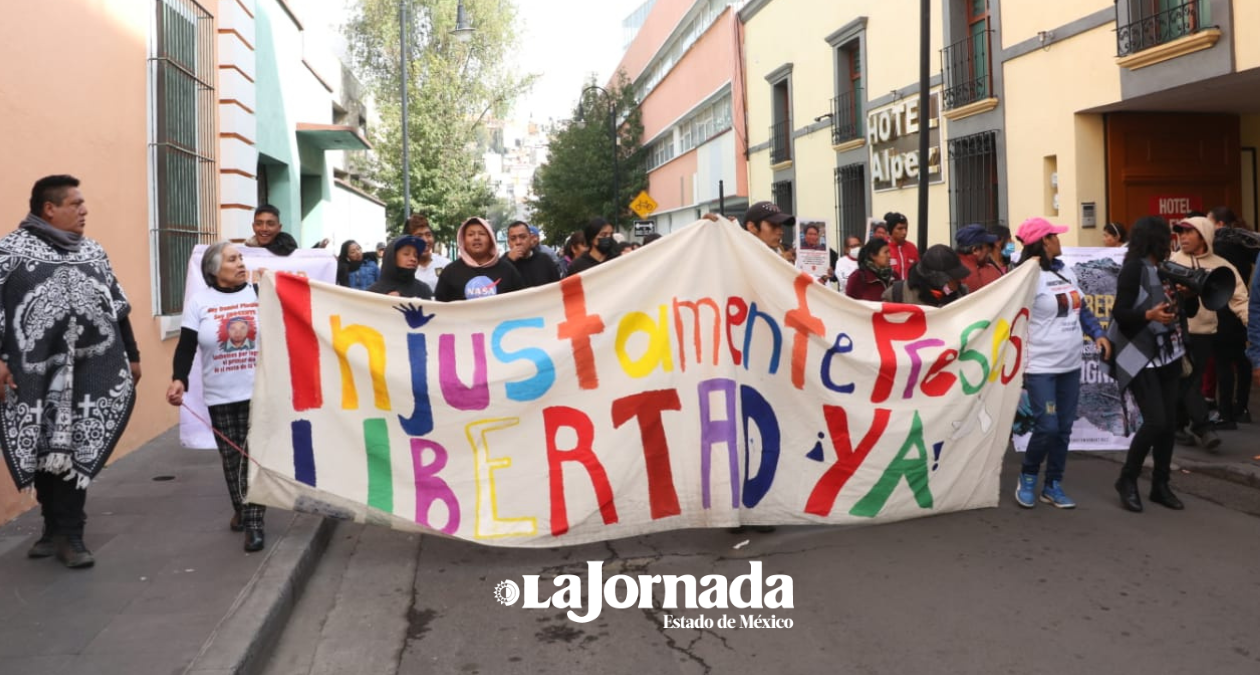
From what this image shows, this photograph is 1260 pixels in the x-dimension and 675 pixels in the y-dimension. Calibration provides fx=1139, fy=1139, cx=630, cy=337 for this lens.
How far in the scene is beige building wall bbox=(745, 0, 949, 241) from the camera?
57.5 ft

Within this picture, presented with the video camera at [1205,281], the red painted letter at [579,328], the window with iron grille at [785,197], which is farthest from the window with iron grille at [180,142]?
the window with iron grille at [785,197]

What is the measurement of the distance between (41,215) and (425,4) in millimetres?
39290

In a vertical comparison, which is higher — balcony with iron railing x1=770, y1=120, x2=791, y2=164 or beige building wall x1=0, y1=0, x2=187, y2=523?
balcony with iron railing x1=770, y1=120, x2=791, y2=164

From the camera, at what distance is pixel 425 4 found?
4266 centimetres

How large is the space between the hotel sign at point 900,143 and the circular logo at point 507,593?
12.6 meters

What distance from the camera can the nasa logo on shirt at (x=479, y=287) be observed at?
7.17m

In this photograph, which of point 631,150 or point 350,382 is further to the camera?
point 631,150

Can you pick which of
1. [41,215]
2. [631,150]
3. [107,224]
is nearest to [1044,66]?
[107,224]

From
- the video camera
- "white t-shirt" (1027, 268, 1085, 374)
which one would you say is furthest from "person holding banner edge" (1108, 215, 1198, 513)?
"white t-shirt" (1027, 268, 1085, 374)

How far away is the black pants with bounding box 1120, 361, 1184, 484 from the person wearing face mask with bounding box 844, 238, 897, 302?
7.88 feet

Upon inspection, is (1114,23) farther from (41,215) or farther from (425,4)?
(425,4)

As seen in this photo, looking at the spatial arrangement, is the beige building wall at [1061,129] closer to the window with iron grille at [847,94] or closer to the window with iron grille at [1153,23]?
the window with iron grille at [1153,23]

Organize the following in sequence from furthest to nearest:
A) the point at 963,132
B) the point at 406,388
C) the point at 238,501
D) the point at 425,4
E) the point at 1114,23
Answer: the point at 425,4
the point at 963,132
the point at 1114,23
the point at 238,501
the point at 406,388

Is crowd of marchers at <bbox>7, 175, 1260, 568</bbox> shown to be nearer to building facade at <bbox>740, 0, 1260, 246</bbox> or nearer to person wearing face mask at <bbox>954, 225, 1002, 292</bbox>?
person wearing face mask at <bbox>954, 225, 1002, 292</bbox>
